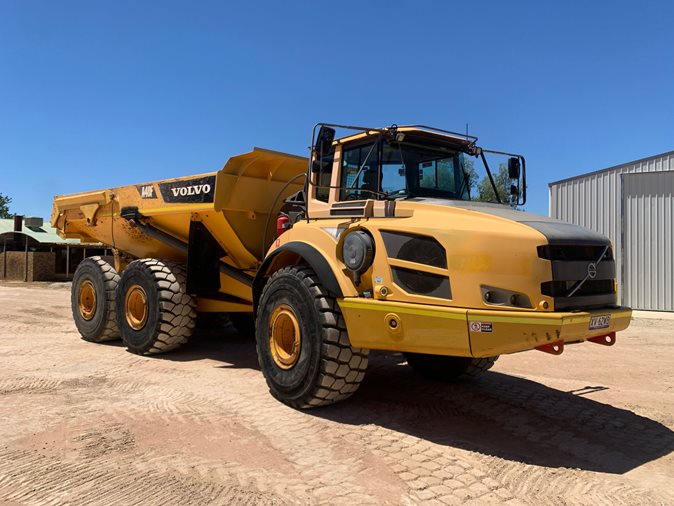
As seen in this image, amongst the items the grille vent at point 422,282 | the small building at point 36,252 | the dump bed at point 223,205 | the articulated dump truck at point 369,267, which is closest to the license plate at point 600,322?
the articulated dump truck at point 369,267

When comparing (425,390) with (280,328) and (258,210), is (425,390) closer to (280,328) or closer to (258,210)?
(280,328)

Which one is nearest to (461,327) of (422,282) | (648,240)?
(422,282)

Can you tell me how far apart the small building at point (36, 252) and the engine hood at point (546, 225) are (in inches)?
955

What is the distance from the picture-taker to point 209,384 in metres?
6.16

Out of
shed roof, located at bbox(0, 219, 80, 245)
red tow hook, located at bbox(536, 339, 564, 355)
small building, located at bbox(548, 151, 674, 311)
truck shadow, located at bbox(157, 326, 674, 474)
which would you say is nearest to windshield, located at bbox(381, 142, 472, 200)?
red tow hook, located at bbox(536, 339, 564, 355)

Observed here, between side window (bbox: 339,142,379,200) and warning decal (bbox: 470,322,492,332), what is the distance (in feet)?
5.30

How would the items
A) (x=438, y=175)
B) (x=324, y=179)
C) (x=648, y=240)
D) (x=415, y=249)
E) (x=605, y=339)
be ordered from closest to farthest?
1. (x=415, y=249)
2. (x=605, y=339)
3. (x=438, y=175)
4. (x=324, y=179)
5. (x=648, y=240)

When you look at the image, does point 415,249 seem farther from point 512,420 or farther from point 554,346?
point 512,420

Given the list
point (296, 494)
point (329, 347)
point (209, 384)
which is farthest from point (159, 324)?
point (296, 494)

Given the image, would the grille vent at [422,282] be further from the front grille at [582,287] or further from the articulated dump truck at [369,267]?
the front grille at [582,287]

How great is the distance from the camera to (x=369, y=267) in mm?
4734

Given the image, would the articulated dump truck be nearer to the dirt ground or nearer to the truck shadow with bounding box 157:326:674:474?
the truck shadow with bounding box 157:326:674:474

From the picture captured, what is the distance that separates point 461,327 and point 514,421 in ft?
4.95

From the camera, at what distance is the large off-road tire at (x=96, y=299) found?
885cm
